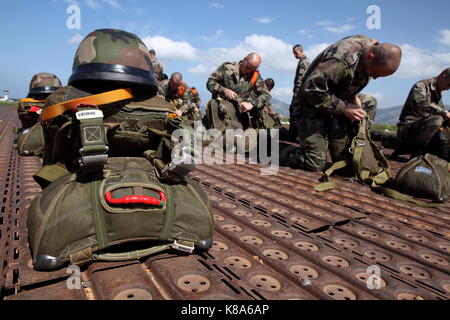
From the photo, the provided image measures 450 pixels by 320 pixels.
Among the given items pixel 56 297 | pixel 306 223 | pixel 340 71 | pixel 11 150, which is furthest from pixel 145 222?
pixel 11 150

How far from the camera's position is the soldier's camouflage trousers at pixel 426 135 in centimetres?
471

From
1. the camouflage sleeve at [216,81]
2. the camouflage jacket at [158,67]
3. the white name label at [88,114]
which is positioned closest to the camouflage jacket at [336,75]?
the camouflage sleeve at [216,81]

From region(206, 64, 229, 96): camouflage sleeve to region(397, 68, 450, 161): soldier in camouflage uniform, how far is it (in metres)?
3.26

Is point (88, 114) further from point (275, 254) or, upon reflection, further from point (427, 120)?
point (427, 120)

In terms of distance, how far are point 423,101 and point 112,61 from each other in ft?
16.7

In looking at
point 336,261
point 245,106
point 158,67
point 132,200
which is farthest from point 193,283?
point 158,67

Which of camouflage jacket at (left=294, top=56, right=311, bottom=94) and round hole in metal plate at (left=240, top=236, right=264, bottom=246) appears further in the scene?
camouflage jacket at (left=294, top=56, right=311, bottom=94)

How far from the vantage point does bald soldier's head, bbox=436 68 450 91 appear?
4857mm

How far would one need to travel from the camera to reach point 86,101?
1532mm

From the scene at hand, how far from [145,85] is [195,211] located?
0.78m

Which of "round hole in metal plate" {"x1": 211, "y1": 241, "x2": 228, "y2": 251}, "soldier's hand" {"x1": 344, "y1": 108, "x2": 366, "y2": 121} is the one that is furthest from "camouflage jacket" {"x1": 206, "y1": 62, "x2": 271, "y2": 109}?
"round hole in metal plate" {"x1": 211, "y1": 241, "x2": 228, "y2": 251}

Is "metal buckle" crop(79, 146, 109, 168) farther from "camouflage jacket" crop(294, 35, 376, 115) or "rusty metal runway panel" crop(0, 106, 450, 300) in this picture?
"camouflage jacket" crop(294, 35, 376, 115)

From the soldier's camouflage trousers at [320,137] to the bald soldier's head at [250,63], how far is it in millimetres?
1653

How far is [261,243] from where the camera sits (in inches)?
73.4
